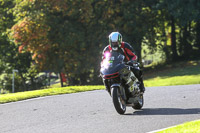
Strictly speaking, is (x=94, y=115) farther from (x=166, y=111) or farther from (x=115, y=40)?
(x=115, y=40)

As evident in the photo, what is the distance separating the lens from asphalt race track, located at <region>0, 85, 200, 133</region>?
7293 mm

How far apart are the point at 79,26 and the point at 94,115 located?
2172 centimetres

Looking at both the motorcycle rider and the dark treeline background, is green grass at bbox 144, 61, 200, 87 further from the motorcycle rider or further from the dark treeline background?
the motorcycle rider

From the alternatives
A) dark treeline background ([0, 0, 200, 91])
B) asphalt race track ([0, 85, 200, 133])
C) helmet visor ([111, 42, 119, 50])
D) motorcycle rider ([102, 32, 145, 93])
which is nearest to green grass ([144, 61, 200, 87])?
dark treeline background ([0, 0, 200, 91])

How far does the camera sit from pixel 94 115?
8.66m

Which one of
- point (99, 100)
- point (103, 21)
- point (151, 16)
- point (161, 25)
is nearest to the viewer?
point (99, 100)

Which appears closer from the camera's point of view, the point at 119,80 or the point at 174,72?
the point at 119,80

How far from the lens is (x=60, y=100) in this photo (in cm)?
1173

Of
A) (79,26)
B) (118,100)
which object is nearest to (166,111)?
(118,100)

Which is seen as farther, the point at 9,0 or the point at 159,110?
the point at 9,0

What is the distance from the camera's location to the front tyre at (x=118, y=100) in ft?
27.3

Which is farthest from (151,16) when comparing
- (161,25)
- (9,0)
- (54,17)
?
(9,0)

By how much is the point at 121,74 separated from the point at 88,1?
70.0 ft

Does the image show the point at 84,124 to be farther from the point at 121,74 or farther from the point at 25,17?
the point at 25,17
